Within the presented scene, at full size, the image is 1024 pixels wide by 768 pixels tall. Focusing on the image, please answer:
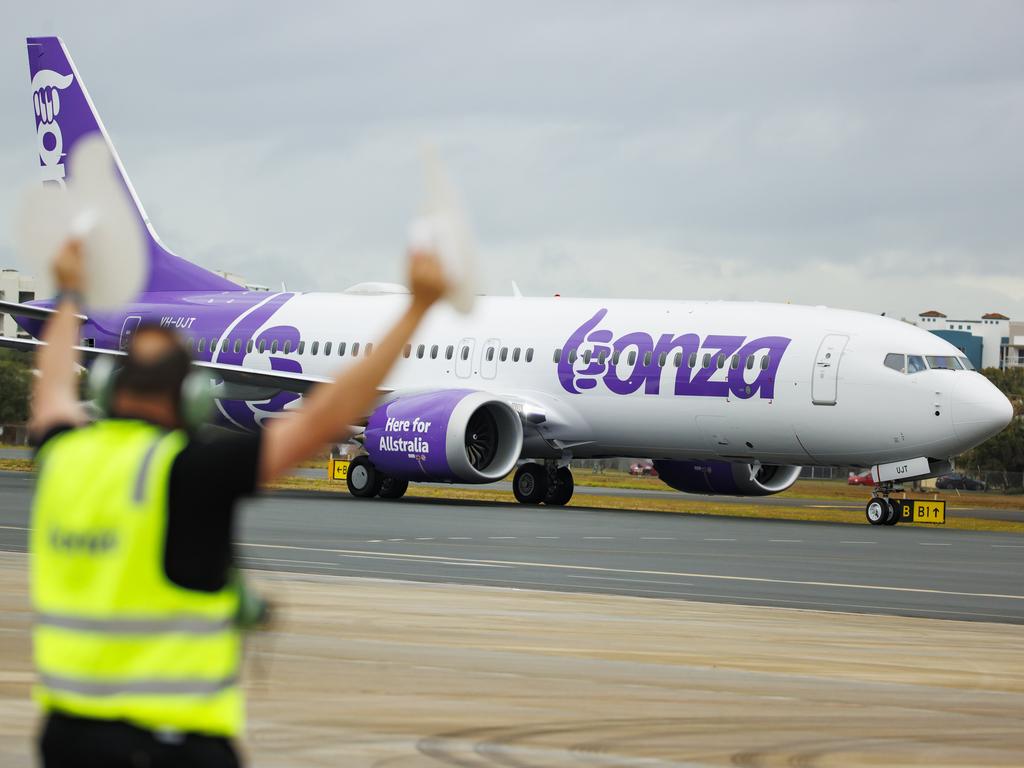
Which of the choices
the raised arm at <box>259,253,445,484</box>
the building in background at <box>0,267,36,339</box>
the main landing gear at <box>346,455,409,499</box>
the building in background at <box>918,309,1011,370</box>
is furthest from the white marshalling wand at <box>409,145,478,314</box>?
the building in background at <box>918,309,1011,370</box>

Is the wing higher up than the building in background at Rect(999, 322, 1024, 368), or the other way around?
the building in background at Rect(999, 322, 1024, 368)

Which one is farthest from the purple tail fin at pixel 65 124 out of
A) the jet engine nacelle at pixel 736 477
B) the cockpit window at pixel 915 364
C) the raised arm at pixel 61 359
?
the raised arm at pixel 61 359

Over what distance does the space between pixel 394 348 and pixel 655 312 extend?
90.7ft

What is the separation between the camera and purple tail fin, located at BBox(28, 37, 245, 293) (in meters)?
38.6

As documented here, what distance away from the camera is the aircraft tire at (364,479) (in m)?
31.9

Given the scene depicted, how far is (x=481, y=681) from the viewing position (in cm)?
911

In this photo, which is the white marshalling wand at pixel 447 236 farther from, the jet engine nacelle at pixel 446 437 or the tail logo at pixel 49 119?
the tail logo at pixel 49 119

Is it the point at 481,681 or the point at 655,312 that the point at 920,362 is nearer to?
the point at 655,312

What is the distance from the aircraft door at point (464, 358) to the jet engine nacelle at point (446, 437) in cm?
189

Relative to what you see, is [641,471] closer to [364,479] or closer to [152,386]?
[364,479]

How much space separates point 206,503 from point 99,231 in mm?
678

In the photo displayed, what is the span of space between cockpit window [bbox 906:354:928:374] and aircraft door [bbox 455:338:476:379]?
8576 mm

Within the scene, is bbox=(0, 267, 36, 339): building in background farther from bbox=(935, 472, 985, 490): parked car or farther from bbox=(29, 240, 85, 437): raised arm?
bbox=(29, 240, 85, 437): raised arm

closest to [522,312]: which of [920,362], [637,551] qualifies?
[920,362]
